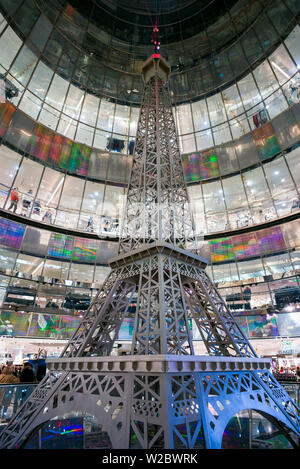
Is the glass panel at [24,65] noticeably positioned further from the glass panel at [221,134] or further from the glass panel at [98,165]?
the glass panel at [221,134]

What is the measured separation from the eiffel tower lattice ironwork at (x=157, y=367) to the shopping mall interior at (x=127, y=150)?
9.26 m

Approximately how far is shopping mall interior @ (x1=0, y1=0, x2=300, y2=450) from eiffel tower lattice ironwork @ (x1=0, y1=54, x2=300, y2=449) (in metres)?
9.26

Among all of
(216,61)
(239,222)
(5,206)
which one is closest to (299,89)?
(216,61)

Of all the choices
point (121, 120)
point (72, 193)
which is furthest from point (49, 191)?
point (121, 120)

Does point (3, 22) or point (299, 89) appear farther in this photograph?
point (299, 89)

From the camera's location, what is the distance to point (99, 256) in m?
20.3

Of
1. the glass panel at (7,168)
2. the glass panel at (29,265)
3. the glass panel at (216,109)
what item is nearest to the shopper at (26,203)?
the glass panel at (7,168)

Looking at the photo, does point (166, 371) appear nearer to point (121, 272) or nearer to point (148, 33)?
point (121, 272)

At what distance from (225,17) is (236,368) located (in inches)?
967

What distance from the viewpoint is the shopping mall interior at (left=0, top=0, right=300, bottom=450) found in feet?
55.9

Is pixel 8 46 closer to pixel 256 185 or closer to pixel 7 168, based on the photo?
pixel 7 168

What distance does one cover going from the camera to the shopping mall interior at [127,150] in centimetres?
1703

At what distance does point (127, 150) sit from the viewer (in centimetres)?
2281

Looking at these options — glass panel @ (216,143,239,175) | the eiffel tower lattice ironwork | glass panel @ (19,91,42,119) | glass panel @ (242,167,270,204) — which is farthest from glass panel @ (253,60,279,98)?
glass panel @ (19,91,42,119)
